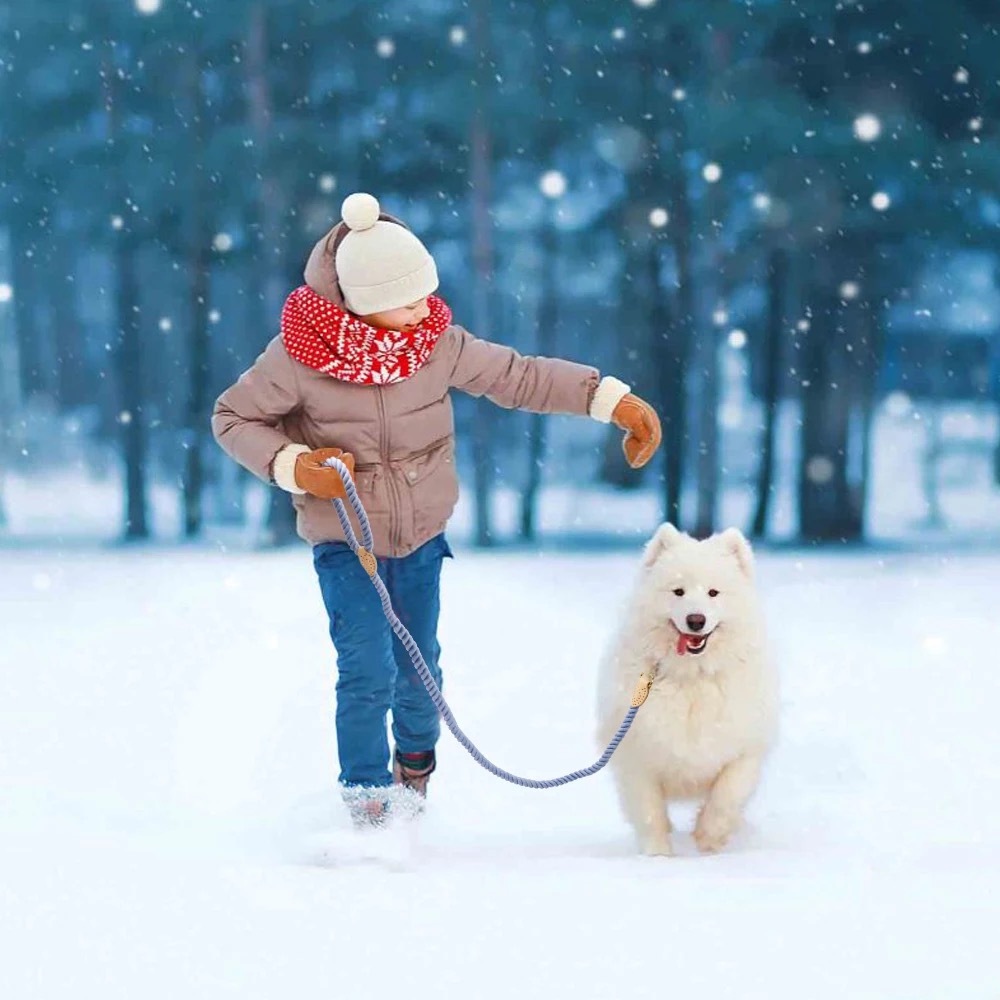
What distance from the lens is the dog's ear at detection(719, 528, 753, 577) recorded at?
3.18 meters

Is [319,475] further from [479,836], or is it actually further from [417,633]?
[479,836]

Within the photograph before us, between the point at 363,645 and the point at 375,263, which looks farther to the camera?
the point at 363,645

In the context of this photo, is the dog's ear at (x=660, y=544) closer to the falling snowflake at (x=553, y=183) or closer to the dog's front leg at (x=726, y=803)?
the dog's front leg at (x=726, y=803)

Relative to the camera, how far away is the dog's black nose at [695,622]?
2969 mm

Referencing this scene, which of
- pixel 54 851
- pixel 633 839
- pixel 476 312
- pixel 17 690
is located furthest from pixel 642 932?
pixel 476 312

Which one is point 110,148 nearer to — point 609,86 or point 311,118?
point 311,118

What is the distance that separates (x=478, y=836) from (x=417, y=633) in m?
0.62

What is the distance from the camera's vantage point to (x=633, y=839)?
131 inches

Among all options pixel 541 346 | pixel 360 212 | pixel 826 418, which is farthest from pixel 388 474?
pixel 541 346

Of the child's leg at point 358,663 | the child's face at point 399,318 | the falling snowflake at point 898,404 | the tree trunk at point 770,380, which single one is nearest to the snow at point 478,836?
the child's leg at point 358,663

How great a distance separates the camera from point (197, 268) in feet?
41.6

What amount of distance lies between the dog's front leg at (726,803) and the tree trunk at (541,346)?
10.2 meters

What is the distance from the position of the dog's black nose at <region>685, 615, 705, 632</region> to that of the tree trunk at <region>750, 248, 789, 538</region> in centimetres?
972

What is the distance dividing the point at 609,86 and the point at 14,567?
7.79 m
